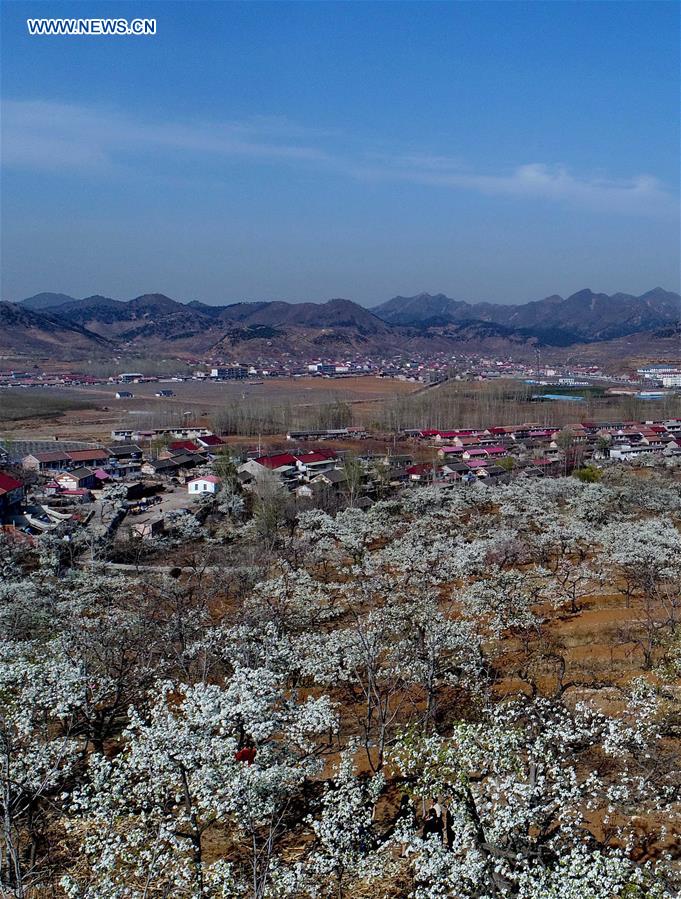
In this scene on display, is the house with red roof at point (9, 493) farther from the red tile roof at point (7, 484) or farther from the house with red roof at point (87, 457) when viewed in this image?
the house with red roof at point (87, 457)

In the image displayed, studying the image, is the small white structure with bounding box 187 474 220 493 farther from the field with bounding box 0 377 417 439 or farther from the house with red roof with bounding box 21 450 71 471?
the field with bounding box 0 377 417 439

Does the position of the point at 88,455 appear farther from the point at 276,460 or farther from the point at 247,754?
the point at 247,754

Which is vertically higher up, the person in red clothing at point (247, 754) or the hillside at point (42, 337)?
the hillside at point (42, 337)

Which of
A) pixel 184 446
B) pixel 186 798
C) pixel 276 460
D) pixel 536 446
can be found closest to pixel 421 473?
pixel 276 460

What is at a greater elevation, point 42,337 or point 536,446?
point 42,337

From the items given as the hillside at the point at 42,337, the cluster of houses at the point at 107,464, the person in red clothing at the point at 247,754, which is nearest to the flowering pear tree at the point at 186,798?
the person in red clothing at the point at 247,754

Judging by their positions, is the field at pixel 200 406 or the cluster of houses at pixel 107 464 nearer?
the cluster of houses at pixel 107 464
